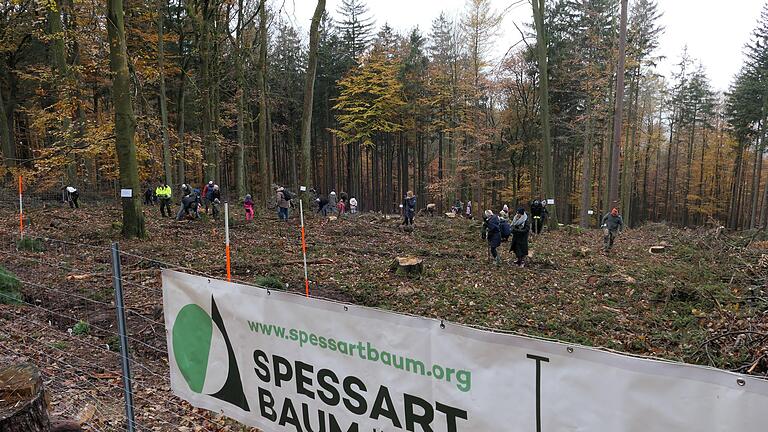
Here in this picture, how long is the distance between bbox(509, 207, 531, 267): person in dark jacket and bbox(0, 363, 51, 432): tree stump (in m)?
11.0

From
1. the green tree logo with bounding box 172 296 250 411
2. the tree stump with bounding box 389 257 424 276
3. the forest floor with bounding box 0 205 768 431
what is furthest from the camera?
the tree stump with bounding box 389 257 424 276

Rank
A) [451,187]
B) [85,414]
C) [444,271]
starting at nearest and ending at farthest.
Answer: [85,414] < [444,271] < [451,187]

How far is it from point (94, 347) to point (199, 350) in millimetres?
3915

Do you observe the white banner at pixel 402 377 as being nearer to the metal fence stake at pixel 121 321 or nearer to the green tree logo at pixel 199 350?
the green tree logo at pixel 199 350

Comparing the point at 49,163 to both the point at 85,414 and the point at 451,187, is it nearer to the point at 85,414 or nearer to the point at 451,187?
the point at 85,414

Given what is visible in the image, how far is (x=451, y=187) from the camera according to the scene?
33.0 metres

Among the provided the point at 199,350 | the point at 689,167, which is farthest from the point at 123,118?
the point at 689,167

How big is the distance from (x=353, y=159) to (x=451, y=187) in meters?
13.1

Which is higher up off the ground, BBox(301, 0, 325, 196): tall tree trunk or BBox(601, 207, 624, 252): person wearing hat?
BBox(301, 0, 325, 196): tall tree trunk

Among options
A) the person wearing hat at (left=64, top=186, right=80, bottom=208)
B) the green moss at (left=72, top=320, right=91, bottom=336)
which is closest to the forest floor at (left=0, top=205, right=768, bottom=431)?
the green moss at (left=72, top=320, right=91, bottom=336)

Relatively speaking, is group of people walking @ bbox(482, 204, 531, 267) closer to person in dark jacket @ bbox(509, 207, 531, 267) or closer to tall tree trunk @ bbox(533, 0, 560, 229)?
person in dark jacket @ bbox(509, 207, 531, 267)

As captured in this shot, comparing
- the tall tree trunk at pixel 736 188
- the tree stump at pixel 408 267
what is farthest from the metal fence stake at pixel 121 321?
the tall tree trunk at pixel 736 188

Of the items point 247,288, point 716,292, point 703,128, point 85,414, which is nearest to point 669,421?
point 247,288

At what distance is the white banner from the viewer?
1576 millimetres
